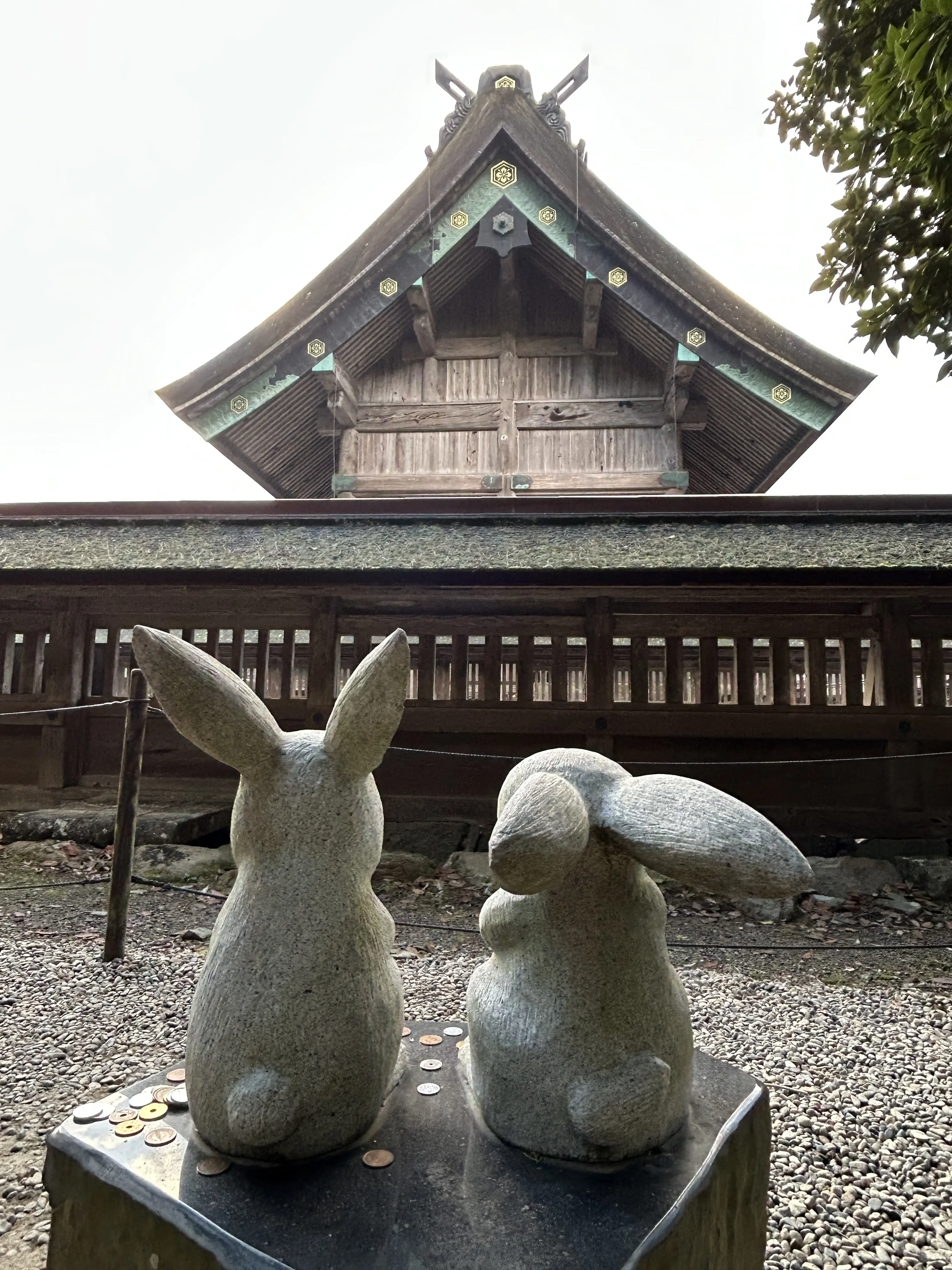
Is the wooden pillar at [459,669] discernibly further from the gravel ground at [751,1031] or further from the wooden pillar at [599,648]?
the gravel ground at [751,1031]

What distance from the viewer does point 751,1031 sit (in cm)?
337

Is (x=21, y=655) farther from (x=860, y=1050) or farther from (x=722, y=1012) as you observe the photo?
(x=860, y=1050)

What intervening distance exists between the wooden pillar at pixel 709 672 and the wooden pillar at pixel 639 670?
46cm

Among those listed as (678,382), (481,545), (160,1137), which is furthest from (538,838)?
(678,382)

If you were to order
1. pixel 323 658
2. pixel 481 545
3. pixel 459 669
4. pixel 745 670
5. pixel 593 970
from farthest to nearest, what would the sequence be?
pixel 323 658, pixel 459 669, pixel 745 670, pixel 481 545, pixel 593 970

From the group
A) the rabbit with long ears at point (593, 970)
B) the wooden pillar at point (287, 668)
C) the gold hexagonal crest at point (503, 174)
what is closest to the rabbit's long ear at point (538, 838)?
the rabbit with long ears at point (593, 970)

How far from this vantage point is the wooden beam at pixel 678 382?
7.58 meters

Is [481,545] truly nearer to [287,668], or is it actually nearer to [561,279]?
[287,668]

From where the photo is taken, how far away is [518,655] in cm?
638

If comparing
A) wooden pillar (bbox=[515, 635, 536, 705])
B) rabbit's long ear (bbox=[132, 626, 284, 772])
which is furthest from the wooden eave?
A: rabbit's long ear (bbox=[132, 626, 284, 772])

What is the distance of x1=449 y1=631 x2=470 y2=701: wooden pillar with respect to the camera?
6.25 metres

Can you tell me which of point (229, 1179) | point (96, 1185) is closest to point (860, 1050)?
point (229, 1179)

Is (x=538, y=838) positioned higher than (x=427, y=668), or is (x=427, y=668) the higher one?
(x=427, y=668)

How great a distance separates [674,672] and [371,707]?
4932 mm
